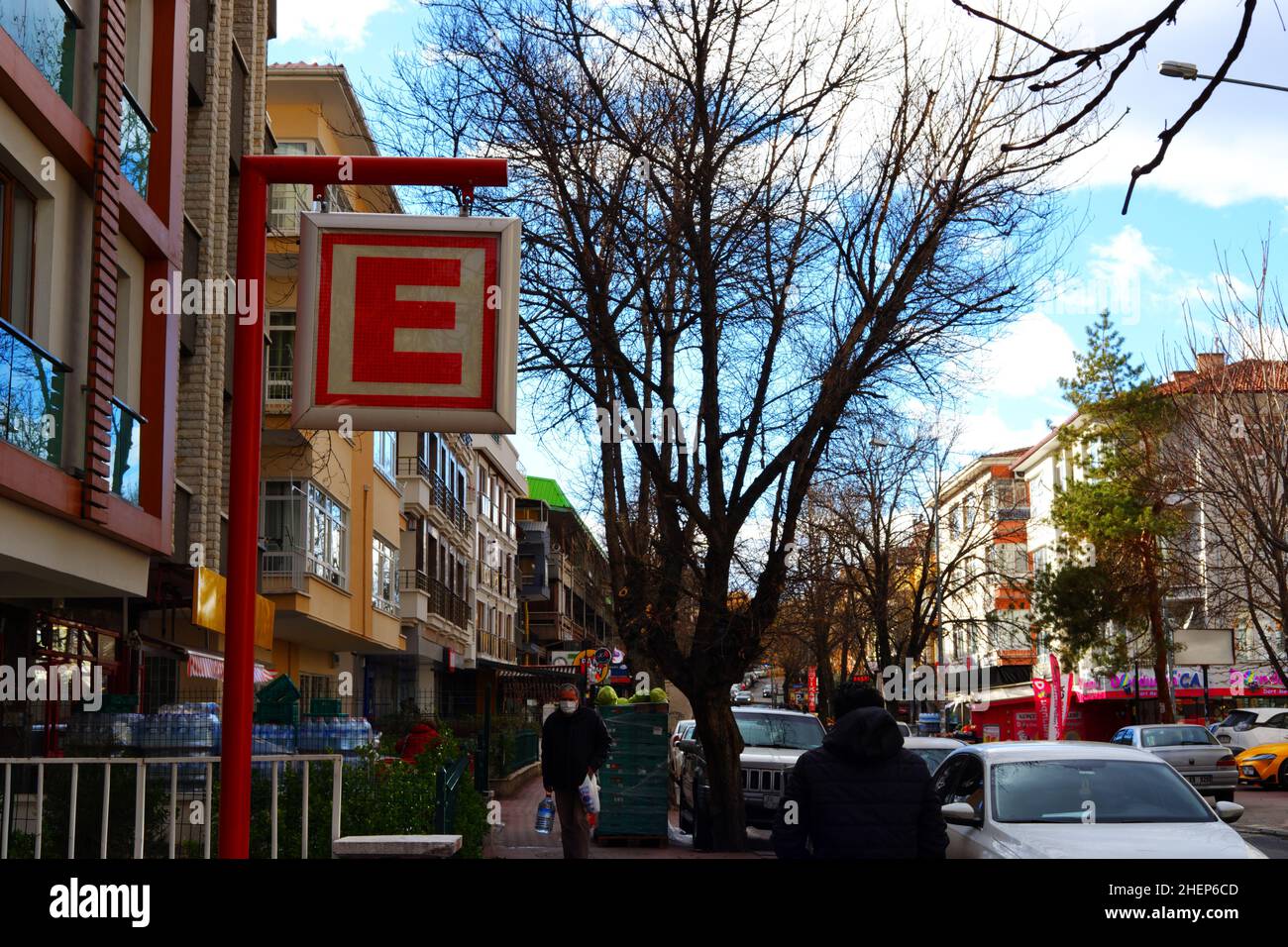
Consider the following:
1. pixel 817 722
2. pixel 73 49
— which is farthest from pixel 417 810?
pixel 817 722

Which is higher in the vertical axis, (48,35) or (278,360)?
(278,360)

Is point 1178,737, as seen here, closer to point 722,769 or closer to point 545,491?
point 722,769

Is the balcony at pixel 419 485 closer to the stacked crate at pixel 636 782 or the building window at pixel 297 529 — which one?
the building window at pixel 297 529

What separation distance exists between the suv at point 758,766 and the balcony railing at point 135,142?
397 inches

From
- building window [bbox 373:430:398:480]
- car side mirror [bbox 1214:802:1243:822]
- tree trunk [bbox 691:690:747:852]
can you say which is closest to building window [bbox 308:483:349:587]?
building window [bbox 373:430:398:480]

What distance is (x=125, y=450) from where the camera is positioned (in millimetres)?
14750

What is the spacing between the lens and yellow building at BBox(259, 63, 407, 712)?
27734 millimetres

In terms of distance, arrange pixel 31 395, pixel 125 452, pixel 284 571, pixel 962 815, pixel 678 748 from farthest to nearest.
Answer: pixel 284 571 → pixel 678 748 → pixel 125 452 → pixel 31 395 → pixel 962 815

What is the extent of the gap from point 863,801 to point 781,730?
16.1 meters

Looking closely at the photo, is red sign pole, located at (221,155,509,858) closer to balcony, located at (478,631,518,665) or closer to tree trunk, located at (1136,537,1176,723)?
tree trunk, located at (1136,537,1176,723)

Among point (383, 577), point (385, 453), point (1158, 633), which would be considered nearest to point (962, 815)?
point (383, 577)

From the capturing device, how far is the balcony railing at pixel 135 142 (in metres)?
15.2

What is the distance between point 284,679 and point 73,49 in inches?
288
